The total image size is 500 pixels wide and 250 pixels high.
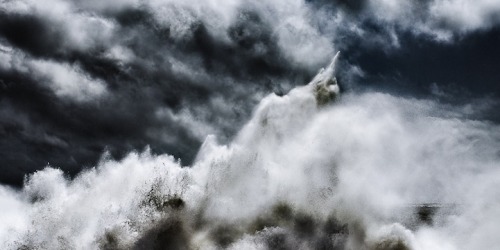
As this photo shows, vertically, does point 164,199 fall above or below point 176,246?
above

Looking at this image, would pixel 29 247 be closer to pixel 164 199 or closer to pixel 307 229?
pixel 164 199

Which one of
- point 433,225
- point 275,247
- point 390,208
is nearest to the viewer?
point 275,247

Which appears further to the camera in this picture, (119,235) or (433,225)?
(433,225)

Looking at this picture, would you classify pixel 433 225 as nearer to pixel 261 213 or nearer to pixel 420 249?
pixel 420 249

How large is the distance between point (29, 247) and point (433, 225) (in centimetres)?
5387

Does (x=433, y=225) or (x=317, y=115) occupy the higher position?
(x=317, y=115)

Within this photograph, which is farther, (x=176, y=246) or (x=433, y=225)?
(x=433, y=225)

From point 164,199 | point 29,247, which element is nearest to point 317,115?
point 164,199

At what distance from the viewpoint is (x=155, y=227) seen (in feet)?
192

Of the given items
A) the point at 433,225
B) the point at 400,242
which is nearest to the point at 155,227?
the point at 400,242

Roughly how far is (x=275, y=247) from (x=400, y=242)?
14821mm

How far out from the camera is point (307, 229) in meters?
59.3

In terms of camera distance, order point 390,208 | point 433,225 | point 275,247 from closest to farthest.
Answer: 1. point 275,247
2. point 390,208
3. point 433,225

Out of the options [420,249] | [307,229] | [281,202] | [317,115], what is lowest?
[420,249]
